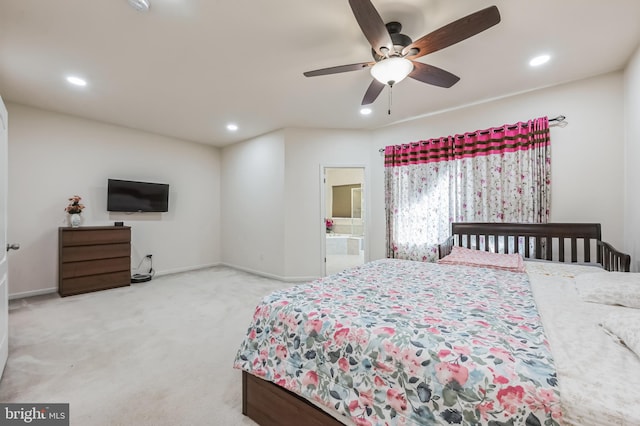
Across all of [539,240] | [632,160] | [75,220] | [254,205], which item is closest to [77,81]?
[75,220]

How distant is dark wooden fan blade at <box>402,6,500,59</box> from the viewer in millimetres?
1548

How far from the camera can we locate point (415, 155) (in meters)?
4.04

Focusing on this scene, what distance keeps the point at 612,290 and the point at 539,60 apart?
7.29 feet

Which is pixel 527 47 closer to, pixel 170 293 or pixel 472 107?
pixel 472 107

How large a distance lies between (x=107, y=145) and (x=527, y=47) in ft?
18.5

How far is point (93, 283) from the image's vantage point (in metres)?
3.91

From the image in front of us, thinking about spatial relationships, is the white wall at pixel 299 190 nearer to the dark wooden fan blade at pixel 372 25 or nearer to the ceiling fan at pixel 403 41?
the ceiling fan at pixel 403 41

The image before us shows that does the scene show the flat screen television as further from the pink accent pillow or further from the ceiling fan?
the pink accent pillow

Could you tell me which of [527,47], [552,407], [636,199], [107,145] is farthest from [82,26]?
[636,199]

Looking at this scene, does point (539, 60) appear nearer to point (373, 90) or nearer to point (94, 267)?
point (373, 90)

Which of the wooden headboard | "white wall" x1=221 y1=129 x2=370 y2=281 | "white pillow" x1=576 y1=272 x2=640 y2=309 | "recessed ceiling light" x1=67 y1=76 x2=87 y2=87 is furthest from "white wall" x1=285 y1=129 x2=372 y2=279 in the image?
"white pillow" x1=576 y1=272 x2=640 y2=309

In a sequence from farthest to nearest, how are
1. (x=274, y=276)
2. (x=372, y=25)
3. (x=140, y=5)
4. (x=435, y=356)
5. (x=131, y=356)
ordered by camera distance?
(x=274, y=276), (x=131, y=356), (x=140, y=5), (x=372, y=25), (x=435, y=356)

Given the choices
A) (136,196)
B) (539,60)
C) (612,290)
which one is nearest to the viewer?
(612,290)

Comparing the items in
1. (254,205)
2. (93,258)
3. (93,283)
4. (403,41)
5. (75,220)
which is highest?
(403,41)
